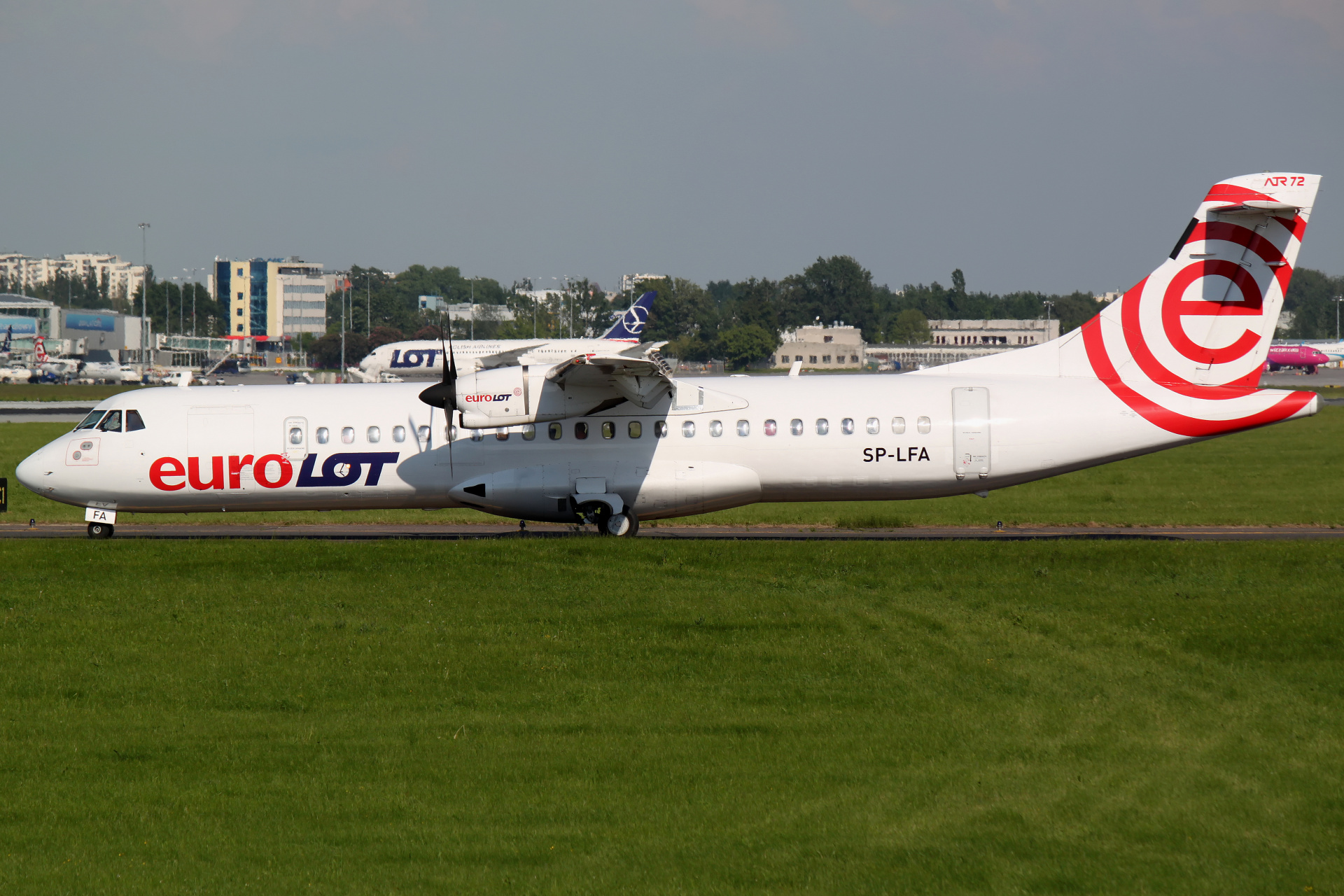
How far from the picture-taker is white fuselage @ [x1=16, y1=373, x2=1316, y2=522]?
2319 cm

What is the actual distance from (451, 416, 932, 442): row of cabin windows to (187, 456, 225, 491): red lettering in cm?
467

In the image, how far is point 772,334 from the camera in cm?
16412

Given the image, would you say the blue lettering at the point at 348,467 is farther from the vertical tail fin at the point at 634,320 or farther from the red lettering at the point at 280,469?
the vertical tail fin at the point at 634,320

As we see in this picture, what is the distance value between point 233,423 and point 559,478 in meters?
6.61

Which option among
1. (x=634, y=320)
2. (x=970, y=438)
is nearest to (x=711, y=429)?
(x=970, y=438)

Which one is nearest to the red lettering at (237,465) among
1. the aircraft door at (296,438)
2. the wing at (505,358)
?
the aircraft door at (296,438)

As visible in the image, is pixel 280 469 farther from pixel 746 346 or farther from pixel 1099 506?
pixel 746 346

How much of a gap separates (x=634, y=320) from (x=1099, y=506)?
48458mm

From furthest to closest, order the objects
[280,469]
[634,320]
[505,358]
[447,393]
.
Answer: [634,320] < [505,358] < [280,469] < [447,393]

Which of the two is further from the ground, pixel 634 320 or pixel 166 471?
pixel 634 320

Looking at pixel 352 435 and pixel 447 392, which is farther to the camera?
pixel 352 435

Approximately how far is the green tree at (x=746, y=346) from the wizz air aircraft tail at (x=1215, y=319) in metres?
124

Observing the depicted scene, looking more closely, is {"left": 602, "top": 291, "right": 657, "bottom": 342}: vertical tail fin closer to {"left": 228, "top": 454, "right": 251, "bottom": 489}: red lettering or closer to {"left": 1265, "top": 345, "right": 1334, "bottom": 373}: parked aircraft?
{"left": 228, "top": 454, "right": 251, "bottom": 489}: red lettering

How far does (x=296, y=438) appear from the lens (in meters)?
23.8
